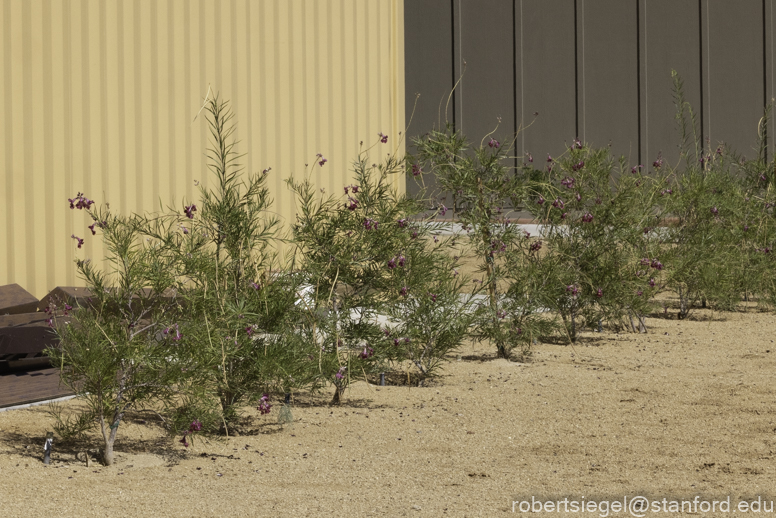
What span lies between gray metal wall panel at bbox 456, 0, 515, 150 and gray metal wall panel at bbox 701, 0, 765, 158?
12.2ft

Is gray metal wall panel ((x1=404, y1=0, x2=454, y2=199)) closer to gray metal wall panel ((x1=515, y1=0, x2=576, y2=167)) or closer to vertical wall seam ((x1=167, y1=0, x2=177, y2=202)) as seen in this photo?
gray metal wall panel ((x1=515, y1=0, x2=576, y2=167))

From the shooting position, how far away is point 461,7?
1388 cm

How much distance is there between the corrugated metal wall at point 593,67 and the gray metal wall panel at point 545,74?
2 cm

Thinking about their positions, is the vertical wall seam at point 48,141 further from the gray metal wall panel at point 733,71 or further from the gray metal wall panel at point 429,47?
the gray metal wall panel at point 733,71

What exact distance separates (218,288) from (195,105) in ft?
12.7

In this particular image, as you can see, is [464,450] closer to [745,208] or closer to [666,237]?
[666,237]

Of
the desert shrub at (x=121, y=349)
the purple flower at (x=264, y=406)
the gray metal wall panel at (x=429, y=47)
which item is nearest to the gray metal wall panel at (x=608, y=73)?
the gray metal wall panel at (x=429, y=47)

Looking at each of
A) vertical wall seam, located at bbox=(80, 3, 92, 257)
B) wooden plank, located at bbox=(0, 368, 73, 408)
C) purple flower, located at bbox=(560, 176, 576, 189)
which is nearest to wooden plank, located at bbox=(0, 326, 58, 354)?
wooden plank, located at bbox=(0, 368, 73, 408)

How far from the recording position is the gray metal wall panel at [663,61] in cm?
1505

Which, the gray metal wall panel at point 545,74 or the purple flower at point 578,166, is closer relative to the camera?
the purple flower at point 578,166

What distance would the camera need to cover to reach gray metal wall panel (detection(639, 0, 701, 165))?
15.0 metres

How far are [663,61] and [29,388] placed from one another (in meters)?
12.9

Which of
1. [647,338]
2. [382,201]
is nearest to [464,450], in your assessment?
[382,201]

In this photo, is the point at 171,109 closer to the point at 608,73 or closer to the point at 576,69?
the point at 576,69
